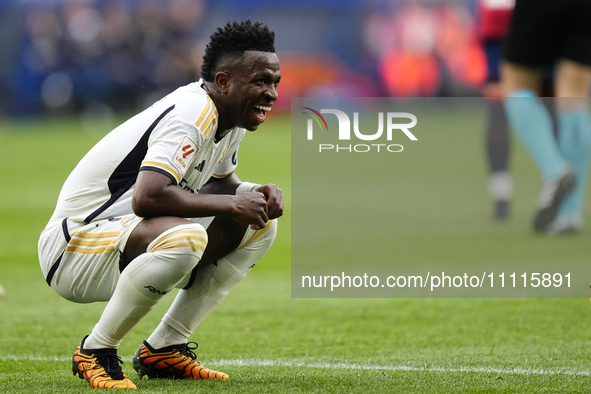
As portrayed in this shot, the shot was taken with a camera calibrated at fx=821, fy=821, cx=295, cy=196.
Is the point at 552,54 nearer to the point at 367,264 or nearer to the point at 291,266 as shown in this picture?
the point at 367,264

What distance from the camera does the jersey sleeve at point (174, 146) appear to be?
9.48 ft

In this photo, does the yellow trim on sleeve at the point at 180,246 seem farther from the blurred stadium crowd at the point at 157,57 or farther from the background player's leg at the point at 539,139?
the blurred stadium crowd at the point at 157,57

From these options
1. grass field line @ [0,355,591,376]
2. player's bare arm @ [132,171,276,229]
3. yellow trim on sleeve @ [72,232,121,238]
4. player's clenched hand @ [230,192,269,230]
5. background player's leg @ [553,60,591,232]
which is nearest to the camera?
player's bare arm @ [132,171,276,229]

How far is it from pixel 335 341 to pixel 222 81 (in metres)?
1.59

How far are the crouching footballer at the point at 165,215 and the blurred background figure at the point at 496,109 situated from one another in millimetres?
4332

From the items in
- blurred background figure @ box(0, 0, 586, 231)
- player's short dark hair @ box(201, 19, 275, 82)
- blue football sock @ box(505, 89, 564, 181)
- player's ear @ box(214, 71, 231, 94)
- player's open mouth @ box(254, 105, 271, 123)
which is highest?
player's short dark hair @ box(201, 19, 275, 82)

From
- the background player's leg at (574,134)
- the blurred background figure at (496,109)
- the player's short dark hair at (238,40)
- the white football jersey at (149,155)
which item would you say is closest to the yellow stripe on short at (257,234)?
the white football jersey at (149,155)

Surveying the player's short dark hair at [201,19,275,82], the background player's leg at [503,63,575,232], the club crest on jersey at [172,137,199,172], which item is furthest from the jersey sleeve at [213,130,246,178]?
the background player's leg at [503,63,575,232]

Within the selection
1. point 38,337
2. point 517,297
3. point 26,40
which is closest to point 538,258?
point 517,297

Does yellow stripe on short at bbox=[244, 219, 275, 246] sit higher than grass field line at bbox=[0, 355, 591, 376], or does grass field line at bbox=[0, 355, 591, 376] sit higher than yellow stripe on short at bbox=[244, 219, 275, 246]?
yellow stripe on short at bbox=[244, 219, 275, 246]

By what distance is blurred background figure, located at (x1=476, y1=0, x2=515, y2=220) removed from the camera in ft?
24.0

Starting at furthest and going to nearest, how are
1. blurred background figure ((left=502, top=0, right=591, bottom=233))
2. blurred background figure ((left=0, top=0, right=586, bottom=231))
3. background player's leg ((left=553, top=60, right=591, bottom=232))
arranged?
blurred background figure ((left=0, top=0, right=586, bottom=231)), background player's leg ((left=553, top=60, right=591, bottom=232)), blurred background figure ((left=502, top=0, right=591, bottom=233))

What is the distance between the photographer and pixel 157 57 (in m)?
22.6

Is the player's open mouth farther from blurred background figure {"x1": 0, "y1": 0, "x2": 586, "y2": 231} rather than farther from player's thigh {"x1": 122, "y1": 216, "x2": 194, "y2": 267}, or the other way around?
blurred background figure {"x1": 0, "y1": 0, "x2": 586, "y2": 231}
